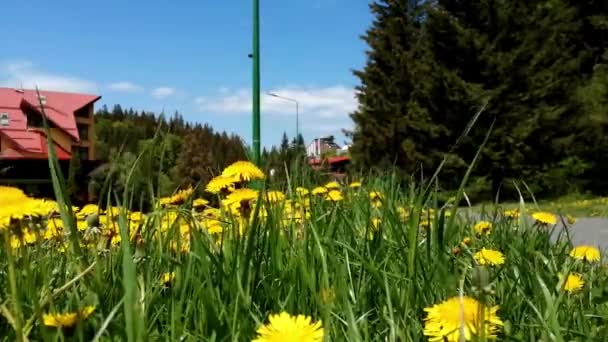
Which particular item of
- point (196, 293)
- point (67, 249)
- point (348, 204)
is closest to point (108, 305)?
point (196, 293)

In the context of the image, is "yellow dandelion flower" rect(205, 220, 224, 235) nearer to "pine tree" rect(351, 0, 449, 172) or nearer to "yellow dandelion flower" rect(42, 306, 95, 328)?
"yellow dandelion flower" rect(42, 306, 95, 328)

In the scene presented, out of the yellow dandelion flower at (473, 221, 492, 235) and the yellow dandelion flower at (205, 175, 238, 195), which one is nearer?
the yellow dandelion flower at (205, 175, 238, 195)

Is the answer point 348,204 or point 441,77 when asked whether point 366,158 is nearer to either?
point 441,77

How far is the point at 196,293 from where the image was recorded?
3.57ft

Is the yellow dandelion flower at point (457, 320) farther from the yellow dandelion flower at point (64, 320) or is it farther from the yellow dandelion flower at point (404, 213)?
the yellow dandelion flower at point (404, 213)

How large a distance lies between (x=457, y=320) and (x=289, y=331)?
0.21 metres

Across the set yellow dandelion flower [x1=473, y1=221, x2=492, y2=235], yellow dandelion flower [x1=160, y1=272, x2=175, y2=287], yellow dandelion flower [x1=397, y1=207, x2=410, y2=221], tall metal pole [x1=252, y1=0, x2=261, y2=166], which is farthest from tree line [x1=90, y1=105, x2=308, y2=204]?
tall metal pole [x1=252, y1=0, x2=261, y2=166]

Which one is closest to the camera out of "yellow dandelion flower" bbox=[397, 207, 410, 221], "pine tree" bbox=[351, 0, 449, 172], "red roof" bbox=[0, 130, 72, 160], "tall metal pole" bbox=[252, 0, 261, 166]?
"yellow dandelion flower" bbox=[397, 207, 410, 221]

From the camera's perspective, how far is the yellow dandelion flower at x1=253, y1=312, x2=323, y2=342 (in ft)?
2.19

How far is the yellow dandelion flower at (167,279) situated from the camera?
48.4 inches

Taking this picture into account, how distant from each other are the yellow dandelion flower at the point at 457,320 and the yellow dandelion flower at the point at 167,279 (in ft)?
2.02

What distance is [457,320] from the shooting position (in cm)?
75

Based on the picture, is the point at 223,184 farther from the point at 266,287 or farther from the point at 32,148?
the point at 32,148

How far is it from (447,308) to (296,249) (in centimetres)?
68
